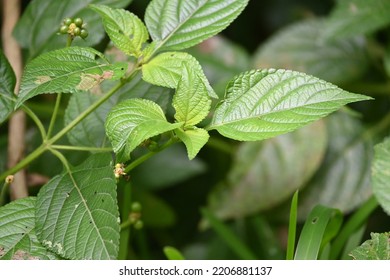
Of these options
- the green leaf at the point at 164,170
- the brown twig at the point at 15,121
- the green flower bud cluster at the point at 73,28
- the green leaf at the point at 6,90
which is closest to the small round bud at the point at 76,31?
the green flower bud cluster at the point at 73,28

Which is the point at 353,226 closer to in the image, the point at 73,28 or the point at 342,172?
the point at 342,172

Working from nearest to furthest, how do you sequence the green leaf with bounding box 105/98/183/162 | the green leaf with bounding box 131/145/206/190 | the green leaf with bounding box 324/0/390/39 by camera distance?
the green leaf with bounding box 105/98/183/162 < the green leaf with bounding box 324/0/390/39 < the green leaf with bounding box 131/145/206/190

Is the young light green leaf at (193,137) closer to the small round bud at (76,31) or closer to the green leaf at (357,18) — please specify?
the small round bud at (76,31)

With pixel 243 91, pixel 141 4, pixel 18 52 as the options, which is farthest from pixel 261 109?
pixel 141 4

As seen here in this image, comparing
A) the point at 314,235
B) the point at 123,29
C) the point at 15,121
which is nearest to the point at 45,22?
the point at 15,121

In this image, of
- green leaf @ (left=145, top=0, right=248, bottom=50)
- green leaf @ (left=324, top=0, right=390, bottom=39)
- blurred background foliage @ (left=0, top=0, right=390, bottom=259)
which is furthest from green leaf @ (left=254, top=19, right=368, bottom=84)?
green leaf @ (left=145, top=0, right=248, bottom=50)

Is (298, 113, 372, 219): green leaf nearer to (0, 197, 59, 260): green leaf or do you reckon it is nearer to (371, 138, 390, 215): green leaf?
(371, 138, 390, 215): green leaf
